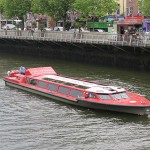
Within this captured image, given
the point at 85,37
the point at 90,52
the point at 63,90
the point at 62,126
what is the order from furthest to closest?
the point at 90,52, the point at 85,37, the point at 63,90, the point at 62,126

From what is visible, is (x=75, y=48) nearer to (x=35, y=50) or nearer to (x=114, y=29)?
(x=114, y=29)

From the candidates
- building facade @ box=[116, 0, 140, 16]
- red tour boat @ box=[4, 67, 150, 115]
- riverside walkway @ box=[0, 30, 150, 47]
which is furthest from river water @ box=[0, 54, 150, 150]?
building facade @ box=[116, 0, 140, 16]

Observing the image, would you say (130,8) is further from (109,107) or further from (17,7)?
(109,107)

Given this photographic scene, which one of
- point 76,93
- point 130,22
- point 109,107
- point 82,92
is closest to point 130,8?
point 130,22

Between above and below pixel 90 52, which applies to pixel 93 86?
below

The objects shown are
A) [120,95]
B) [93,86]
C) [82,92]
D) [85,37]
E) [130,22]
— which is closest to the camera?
[120,95]

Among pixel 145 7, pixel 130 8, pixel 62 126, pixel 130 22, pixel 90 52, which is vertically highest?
pixel 130 8

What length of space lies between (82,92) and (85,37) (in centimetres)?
2271

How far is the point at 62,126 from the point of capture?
88.5ft

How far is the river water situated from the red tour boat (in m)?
0.49

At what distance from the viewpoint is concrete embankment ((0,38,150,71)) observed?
49.9 m

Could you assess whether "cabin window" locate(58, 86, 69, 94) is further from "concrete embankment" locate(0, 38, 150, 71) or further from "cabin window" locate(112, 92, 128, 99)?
"concrete embankment" locate(0, 38, 150, 71)

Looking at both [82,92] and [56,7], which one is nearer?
[82,92]

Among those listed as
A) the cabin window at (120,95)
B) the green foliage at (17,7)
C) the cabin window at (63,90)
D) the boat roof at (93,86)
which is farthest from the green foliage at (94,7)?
the cabin window at (120,95)
